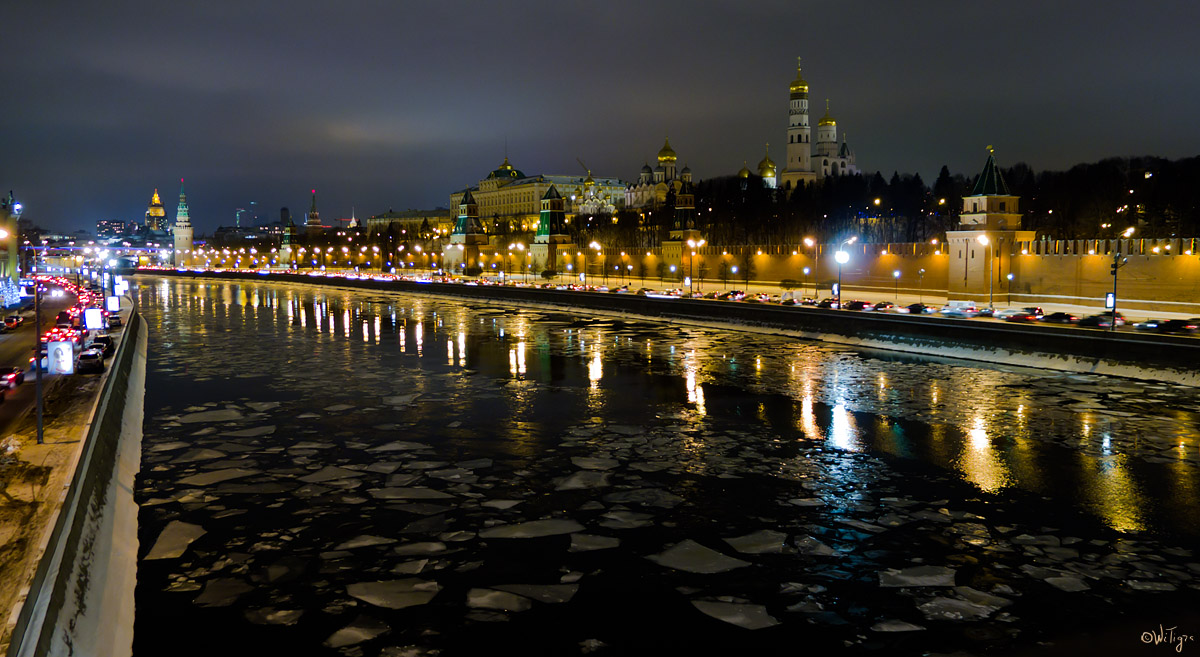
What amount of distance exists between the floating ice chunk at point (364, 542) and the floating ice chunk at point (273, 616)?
1.46 meters

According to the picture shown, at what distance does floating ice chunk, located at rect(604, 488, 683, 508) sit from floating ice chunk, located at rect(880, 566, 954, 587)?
9.61 ft

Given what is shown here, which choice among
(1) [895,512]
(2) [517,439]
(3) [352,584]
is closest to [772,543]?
(1) [895,512]

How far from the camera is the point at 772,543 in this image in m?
9.05

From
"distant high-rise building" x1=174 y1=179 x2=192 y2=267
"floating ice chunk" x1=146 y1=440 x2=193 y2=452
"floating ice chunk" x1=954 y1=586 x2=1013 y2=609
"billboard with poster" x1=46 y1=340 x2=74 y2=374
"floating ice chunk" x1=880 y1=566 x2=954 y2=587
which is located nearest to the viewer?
"floating ice chunk" x1=954 y1=586 x2=1013 y2=609

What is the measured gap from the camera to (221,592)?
25.7 feet

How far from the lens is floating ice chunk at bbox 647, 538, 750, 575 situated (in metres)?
8.37

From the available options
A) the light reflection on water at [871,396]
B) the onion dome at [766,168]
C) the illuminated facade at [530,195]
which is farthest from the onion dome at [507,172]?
the light reflection on water at [871,396]

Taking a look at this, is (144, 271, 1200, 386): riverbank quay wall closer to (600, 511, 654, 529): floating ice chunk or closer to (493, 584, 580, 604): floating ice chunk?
(600, 511, 654, 529): floating ice chunk

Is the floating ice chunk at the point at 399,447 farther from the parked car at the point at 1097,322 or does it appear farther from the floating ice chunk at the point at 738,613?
the parked car at the point at 1097,322

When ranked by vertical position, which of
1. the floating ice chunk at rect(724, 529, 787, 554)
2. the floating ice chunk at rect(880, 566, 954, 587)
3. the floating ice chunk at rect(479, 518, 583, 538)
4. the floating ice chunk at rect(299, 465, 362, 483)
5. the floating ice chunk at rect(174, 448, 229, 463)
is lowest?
the floating ice chunk at rect(880, 566, 954, 587)

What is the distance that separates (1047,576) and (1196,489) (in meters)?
4.74

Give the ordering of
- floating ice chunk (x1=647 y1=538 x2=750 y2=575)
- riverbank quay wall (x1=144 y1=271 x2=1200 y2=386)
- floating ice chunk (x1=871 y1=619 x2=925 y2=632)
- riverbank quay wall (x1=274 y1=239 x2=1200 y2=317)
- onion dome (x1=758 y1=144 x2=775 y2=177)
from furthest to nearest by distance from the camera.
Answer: onion dome (x1=758 y1=144 x2=775 y2=177) → riverbank quay wall (x1=274 y1=239 x2=1200 y2=317) → riverbank quay wall (x1=144 y1=271 x2=1200 y2=386) → floating ice chunk (x1=647 y1=538 x2=750 y2=575) → floating ice chunk (x1=871 y1=619 x2=925 y2=632)

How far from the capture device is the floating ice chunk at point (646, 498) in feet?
34.3

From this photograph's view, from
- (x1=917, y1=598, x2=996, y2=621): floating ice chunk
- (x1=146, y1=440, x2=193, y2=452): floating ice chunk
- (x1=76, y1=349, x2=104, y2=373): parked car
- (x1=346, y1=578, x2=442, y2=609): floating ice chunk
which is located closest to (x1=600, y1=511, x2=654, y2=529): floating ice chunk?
(x1=346, y1=578, x2=442, y2=609): floating ice chunk
